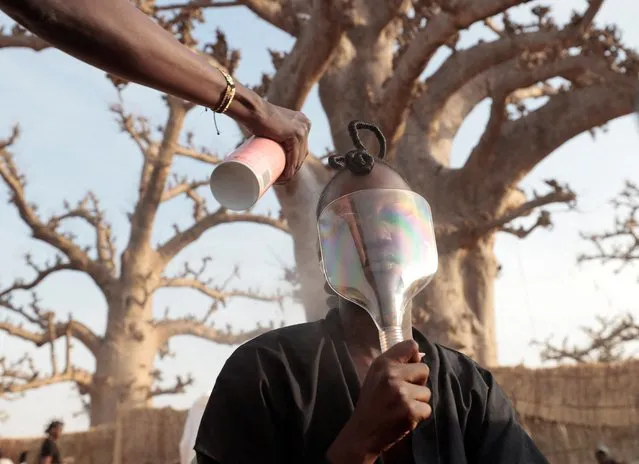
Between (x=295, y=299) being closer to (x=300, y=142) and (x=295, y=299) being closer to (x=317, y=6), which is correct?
(x=317, y=6)

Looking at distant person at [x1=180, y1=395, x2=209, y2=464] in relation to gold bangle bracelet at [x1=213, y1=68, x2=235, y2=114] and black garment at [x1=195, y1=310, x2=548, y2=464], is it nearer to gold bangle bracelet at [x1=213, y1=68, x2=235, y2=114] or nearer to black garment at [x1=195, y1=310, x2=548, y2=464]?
black garment at [x1=195, y1=310, x2=548, y2=464]

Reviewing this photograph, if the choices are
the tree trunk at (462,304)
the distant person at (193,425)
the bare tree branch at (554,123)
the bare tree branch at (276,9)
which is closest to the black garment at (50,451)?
the tree trunk at (462,304)

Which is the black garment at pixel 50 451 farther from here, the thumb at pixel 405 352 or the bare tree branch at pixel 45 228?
the thumb at pixel 405 352

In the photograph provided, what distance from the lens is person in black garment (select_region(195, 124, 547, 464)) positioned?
1.52m

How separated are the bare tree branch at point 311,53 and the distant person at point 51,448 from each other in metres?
4.63

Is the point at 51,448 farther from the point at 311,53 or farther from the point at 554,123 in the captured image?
the point at 554,123

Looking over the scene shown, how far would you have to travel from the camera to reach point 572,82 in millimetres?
7848

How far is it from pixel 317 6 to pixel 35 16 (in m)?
4.85

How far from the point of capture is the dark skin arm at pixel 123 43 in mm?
1141

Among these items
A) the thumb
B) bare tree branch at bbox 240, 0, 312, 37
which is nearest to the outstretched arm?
the thumb

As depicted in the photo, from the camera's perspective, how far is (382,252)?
143cm

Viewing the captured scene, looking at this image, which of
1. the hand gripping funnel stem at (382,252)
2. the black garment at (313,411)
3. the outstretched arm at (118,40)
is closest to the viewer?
the outstretched arm at (118,40)

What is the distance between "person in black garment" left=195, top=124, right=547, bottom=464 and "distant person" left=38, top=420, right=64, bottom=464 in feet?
24.3

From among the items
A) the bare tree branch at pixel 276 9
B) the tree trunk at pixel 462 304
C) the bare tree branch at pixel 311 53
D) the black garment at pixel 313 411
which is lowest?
the black garment at pixel 313 411
